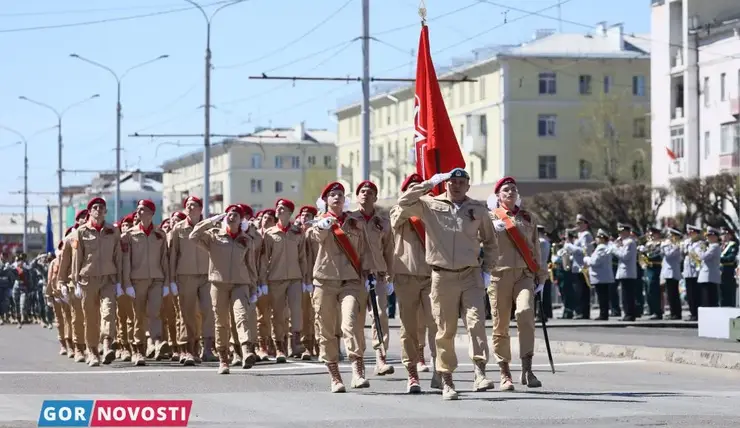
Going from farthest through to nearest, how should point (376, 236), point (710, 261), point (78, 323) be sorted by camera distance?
point (710, 261) → point (78, 323) → point (376, 236)

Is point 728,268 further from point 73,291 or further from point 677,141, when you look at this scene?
point 677,141

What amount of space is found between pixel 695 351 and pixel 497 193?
4.73 metres

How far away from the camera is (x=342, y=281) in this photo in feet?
54.8

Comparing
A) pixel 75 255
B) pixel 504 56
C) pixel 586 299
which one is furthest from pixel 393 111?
pixel 75 255

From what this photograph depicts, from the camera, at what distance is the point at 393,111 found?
4136 inches

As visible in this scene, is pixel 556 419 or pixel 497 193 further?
pixel 497 193

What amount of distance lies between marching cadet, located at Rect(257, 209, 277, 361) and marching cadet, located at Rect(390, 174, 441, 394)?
19.7 ft

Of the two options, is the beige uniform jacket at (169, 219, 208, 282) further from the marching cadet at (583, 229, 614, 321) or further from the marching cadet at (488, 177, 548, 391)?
the marching cadet at (583, 229, 614, 321)

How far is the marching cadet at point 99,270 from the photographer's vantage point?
21516mm

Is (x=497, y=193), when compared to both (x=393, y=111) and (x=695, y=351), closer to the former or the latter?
(x=695, y=351)

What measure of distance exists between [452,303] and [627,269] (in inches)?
688

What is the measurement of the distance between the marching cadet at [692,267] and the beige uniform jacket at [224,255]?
44.0 feet

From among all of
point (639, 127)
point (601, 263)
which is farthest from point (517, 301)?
point (639, 127)

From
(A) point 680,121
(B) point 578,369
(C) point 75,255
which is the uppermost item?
(A) point 680,121
